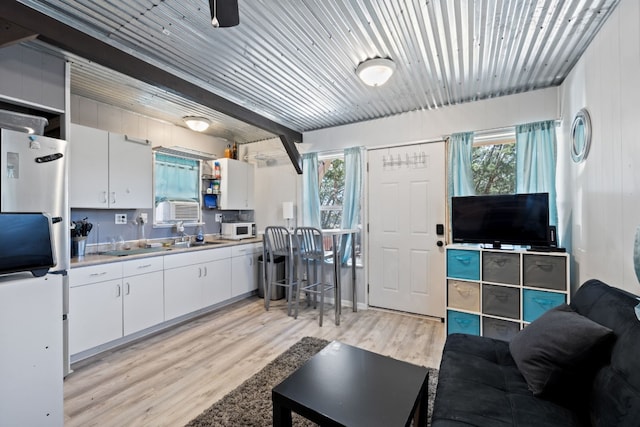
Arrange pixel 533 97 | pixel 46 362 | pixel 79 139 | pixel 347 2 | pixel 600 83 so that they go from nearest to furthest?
pixel 46 362 → pixel 347 2 → pixel 600 83 → pixel 79 139 → pixel 533 97

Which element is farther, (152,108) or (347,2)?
(152,108)

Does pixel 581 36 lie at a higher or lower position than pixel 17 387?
higher

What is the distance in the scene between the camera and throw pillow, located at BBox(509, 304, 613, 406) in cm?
121

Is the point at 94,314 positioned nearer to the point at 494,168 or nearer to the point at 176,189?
the point at 176,189

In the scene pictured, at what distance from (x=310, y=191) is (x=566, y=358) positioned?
336 cm

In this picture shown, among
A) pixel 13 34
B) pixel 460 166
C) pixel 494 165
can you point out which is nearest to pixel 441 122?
pixel 460 166

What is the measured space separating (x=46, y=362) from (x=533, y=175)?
4.05m

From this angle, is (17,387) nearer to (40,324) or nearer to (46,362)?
(46,362)

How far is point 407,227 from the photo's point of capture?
3.57 metres

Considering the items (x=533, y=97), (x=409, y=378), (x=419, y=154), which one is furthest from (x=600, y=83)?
(x=409, y=378)

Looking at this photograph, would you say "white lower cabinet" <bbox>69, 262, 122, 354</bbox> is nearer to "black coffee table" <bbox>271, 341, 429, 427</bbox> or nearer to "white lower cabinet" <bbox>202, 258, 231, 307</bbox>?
"white lower cabinet" <bbox>202, 258, 231, 307</bbox>

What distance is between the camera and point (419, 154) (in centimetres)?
350

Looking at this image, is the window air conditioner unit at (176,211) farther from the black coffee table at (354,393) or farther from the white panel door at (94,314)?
the black coffee table at (354,393)

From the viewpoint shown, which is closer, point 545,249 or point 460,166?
point 545,249
